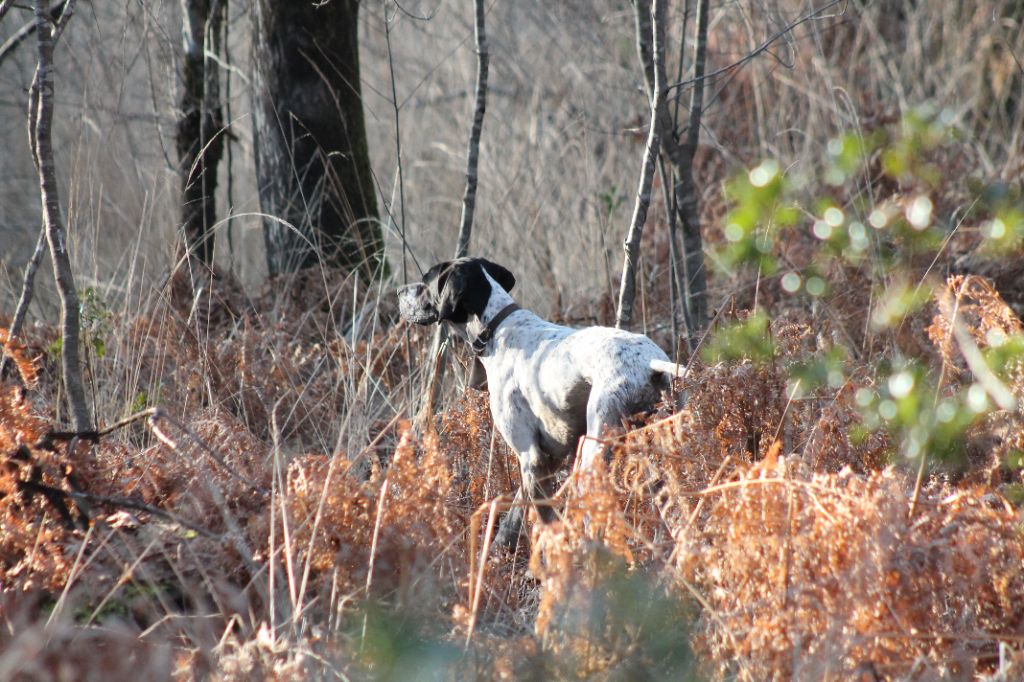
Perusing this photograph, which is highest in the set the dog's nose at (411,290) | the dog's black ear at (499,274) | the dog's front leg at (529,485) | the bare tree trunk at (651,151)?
the bare tree trunk at (651,151)

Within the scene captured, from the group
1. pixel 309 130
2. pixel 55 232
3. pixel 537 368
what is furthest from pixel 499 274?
pixel 309 130

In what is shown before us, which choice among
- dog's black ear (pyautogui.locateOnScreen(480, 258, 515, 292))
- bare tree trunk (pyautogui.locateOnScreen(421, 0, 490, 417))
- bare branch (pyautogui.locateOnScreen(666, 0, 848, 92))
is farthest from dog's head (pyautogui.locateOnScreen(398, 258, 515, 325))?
bare branch (pyautogui.locateOnScreen(666, 0, 848, 92))

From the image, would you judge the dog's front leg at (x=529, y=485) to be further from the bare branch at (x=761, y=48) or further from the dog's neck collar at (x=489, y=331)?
the bare branch at (x=761, y=48)

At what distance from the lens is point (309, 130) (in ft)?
21.4

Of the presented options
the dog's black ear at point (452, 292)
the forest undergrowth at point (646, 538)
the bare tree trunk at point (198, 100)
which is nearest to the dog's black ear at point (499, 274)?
the dog's black ear at point (452, 292)

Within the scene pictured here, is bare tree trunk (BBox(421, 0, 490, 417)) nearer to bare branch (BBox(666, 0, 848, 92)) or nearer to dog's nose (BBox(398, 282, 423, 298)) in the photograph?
dog's nose (BBox(398, 282, 423, 298))

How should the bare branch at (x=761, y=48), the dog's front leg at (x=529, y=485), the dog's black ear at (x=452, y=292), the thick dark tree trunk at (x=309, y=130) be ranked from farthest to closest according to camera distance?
1. the thick dark tree trunk at (x=309, y=130)
2. the dog's black ear at (x=452, y=292)
3. the bare branch at (x=761, y=48)
4. the dog's front leg at (x=529, y=485)

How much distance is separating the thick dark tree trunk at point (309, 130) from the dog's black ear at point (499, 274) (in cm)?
179

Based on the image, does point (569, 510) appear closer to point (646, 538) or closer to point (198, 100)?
point (646, 538)

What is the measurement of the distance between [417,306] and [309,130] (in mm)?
2307

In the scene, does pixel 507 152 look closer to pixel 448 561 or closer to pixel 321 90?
pixel 321 90

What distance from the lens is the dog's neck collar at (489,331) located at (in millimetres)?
4535

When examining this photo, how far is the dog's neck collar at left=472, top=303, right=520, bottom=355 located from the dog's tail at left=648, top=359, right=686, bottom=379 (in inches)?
35.5

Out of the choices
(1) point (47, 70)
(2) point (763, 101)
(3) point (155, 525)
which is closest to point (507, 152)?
(2) point (763, 101)
